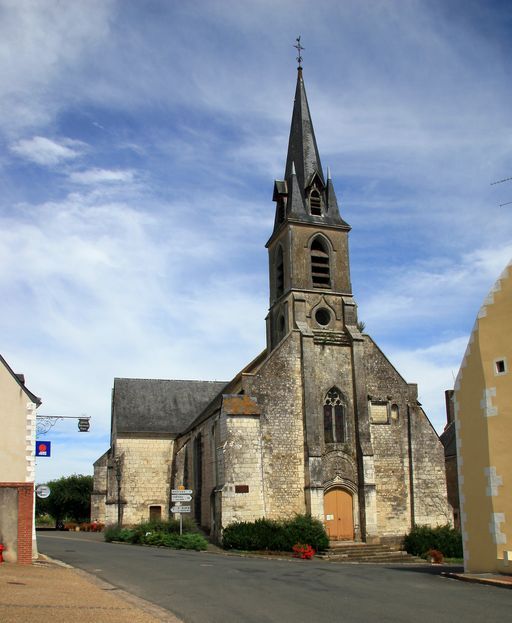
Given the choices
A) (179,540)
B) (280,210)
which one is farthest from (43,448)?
(280,210)

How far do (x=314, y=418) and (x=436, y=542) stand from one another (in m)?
6.39

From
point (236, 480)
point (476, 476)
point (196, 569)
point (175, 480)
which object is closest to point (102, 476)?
point (175, 480)

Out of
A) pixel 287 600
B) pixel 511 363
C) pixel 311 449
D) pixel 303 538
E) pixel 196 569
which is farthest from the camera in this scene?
pixel 311 449

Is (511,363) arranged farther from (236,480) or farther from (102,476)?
(102,476)

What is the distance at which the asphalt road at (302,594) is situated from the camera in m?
9.19

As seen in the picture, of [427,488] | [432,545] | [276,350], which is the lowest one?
[432,545]

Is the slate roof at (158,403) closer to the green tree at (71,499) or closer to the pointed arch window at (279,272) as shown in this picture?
the pointed arch window at (279,272)

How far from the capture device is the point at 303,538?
23859mm

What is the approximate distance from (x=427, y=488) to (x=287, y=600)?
58.9 ft

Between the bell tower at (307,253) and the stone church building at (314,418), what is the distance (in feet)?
0.16

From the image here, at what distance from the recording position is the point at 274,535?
2394 cm

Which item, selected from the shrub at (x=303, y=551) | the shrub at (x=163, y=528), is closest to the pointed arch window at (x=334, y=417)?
the shrub at (x=303, y=551)

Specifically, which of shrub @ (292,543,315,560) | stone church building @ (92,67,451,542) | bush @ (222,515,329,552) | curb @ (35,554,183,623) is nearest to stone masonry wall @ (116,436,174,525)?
stone church building @ (92,67,451,542)

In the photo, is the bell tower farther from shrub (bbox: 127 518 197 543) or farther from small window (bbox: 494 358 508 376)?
small window (bbox: 494 358 508 376)
